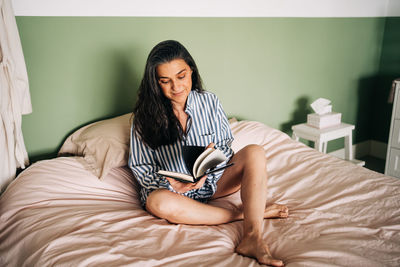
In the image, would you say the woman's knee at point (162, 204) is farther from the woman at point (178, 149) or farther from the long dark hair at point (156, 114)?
the long dark hair at point (156, 114)

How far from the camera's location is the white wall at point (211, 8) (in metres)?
1.46

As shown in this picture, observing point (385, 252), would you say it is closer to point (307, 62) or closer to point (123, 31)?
point (123, 31)

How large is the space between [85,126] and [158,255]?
90cm

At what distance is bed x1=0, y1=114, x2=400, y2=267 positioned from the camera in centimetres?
96

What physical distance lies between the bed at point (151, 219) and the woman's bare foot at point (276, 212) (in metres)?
0.02

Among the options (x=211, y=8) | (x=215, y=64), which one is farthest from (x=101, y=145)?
(x=211, y=8)

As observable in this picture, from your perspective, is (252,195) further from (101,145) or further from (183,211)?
(101,145)

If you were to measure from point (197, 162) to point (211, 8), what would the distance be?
47.8 inches

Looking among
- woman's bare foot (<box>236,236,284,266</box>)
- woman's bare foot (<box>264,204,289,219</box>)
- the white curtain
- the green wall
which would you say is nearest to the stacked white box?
the green wall

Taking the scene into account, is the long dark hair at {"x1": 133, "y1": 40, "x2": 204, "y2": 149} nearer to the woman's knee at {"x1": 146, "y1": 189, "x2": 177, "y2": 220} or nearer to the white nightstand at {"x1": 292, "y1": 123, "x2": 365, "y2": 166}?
the woman's knee at {"x1": 146, "y1": 189, "x2": 177, "y2": 220}

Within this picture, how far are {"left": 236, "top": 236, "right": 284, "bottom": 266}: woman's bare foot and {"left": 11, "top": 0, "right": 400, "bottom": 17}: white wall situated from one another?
129cm

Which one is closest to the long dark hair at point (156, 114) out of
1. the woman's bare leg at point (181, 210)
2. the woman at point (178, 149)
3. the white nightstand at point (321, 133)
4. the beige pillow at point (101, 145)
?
the woman at point (178, 149)

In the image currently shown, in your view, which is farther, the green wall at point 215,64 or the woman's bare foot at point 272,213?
the green wall at point 215,64

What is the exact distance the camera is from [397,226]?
109cm
